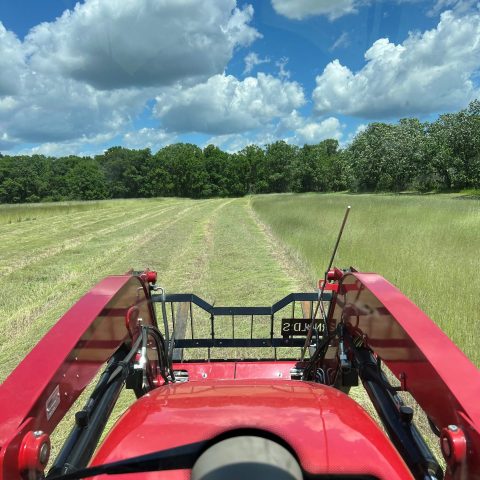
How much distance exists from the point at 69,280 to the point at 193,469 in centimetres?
866

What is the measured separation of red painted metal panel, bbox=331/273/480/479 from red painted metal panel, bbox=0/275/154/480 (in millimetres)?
1220

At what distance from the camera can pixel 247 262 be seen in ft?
35.4

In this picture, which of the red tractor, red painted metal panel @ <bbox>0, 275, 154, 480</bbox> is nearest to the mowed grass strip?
the red tractor

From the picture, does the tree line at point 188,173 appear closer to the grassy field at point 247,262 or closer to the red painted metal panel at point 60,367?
the grassy field at point 247,262

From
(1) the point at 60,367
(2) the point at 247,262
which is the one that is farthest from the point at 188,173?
(1) the point at 60,367

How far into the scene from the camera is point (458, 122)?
4662 cm

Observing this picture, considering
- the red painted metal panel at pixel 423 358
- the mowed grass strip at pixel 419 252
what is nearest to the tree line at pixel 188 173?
the mowed grass strip at pixel 419 252

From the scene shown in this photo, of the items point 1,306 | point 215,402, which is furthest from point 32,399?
point 1,306

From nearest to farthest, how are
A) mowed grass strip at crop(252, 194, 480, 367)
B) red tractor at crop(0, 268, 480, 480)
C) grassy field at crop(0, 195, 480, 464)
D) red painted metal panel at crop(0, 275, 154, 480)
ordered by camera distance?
red tractor at crop(0, 268, 480, 480)
red painted metal panel at crop(0, 275, 154, 480)
mowed grass strip at crop(252, 194, 480, 367)
grassy field at crop(0, 195, 480, 464)

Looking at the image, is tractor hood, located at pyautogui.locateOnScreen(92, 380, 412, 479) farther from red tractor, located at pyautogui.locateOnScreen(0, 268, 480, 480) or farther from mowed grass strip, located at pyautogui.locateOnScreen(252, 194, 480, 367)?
mowed grass strip, located at pyautogui.locateOnScreen(252, 194, 480, 367)

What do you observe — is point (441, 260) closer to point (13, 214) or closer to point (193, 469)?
point (193, 469)

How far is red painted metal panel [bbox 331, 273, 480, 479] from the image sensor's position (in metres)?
1.30

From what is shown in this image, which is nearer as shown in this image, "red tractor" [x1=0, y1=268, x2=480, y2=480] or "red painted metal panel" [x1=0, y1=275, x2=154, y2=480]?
"red tractor" [x1=0, y1=268, x2=480, y2=480]

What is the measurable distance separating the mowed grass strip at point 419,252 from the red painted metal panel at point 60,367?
12.1ft
